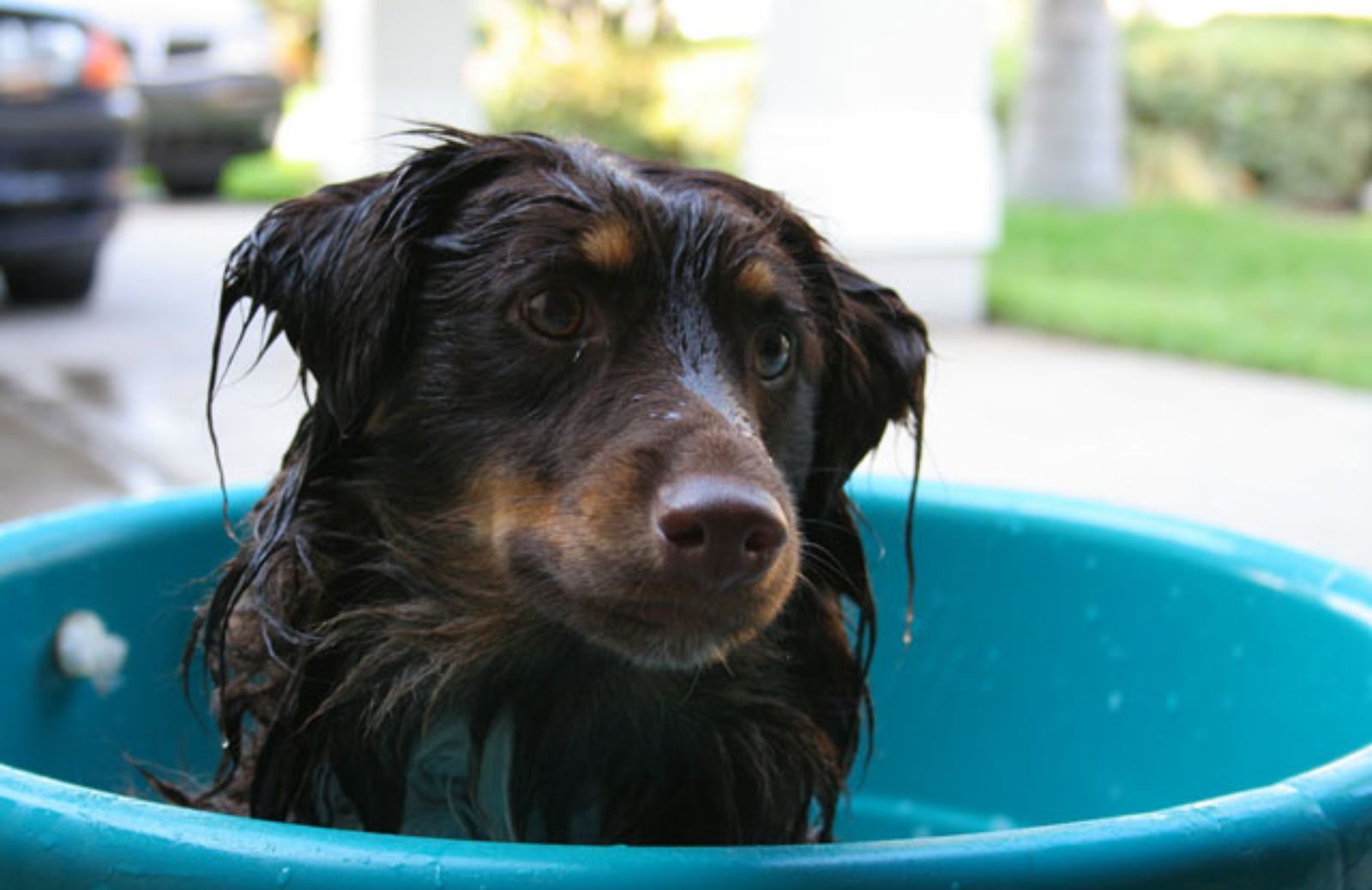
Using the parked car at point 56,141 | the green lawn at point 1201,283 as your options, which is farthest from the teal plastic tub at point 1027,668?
the parked car at point 56,141

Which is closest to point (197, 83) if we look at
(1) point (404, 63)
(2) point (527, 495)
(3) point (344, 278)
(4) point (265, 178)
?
(4) point (265, 178)

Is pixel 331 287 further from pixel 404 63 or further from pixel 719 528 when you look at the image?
pixel 404 63

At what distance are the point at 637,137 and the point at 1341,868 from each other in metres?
18.1

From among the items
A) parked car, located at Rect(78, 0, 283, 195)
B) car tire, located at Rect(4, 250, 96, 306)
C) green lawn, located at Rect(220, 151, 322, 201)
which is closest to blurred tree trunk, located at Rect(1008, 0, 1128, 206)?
green lawn, located at Rect(220, 151, 322, 201)

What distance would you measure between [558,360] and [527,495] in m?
0.20

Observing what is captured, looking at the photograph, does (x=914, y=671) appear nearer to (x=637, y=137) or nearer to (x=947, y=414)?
(x=947, y=414)

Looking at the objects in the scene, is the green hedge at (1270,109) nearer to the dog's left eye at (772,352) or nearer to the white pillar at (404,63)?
the white pillar at (404,63)

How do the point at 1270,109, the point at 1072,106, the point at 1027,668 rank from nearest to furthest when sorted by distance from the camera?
the point at 1027,668
the point at 1072,106
the point at 1270,109

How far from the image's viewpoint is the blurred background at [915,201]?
22.7 feet

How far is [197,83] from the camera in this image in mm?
19312

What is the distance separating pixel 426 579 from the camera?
2674 mm

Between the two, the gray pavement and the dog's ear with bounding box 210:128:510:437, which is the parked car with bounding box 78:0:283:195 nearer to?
the gray pavement

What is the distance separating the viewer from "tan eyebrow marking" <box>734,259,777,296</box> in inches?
102

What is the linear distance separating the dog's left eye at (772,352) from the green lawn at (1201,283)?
6.72 metres
